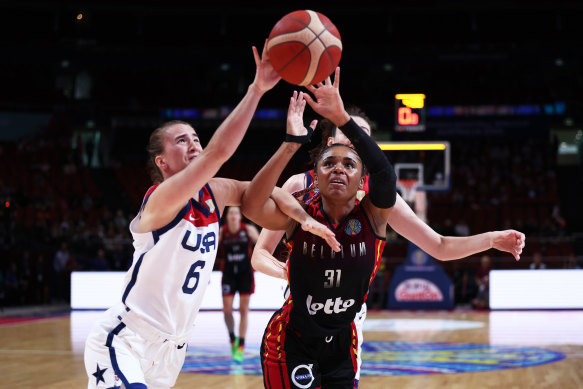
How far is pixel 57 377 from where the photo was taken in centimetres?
745

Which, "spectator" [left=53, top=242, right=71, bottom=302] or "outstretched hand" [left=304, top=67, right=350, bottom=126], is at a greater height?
"outstretched hand" [left=304, top=67, right=350, bottom=126]

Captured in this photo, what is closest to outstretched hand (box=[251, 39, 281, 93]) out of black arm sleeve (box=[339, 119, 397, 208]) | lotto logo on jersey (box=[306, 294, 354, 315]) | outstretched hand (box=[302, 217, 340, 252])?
black arm sleeve (box=[339, 119, 397, 208])

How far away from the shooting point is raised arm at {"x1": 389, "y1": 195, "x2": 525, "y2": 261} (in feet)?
11.2

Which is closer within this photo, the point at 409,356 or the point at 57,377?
the point at 57,377

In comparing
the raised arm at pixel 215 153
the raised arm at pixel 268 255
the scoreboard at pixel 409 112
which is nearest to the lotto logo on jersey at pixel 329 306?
the raised arm at pixel 268 255

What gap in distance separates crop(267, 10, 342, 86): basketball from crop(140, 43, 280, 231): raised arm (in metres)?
0.06

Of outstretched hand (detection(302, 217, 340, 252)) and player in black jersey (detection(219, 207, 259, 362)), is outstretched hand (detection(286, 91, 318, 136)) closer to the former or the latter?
outstretched hand (detection(302, 217, 340, 252))

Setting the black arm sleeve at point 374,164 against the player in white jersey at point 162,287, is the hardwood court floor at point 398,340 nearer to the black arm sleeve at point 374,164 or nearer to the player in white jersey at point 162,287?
the player in white jersey at point 162,287

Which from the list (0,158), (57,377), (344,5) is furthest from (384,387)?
(344,5)

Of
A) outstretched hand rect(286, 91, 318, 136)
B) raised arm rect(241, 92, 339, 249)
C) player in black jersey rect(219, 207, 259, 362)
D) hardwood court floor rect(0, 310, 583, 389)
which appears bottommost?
hardwood court floor rect(0, 310, 583, 389)

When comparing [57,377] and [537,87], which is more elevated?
[537,87]

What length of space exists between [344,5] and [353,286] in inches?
881

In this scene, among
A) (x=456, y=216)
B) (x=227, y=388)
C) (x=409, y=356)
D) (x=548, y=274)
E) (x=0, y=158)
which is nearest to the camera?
(x=227, y=388)

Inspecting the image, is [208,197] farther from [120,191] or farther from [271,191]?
[120,191]
